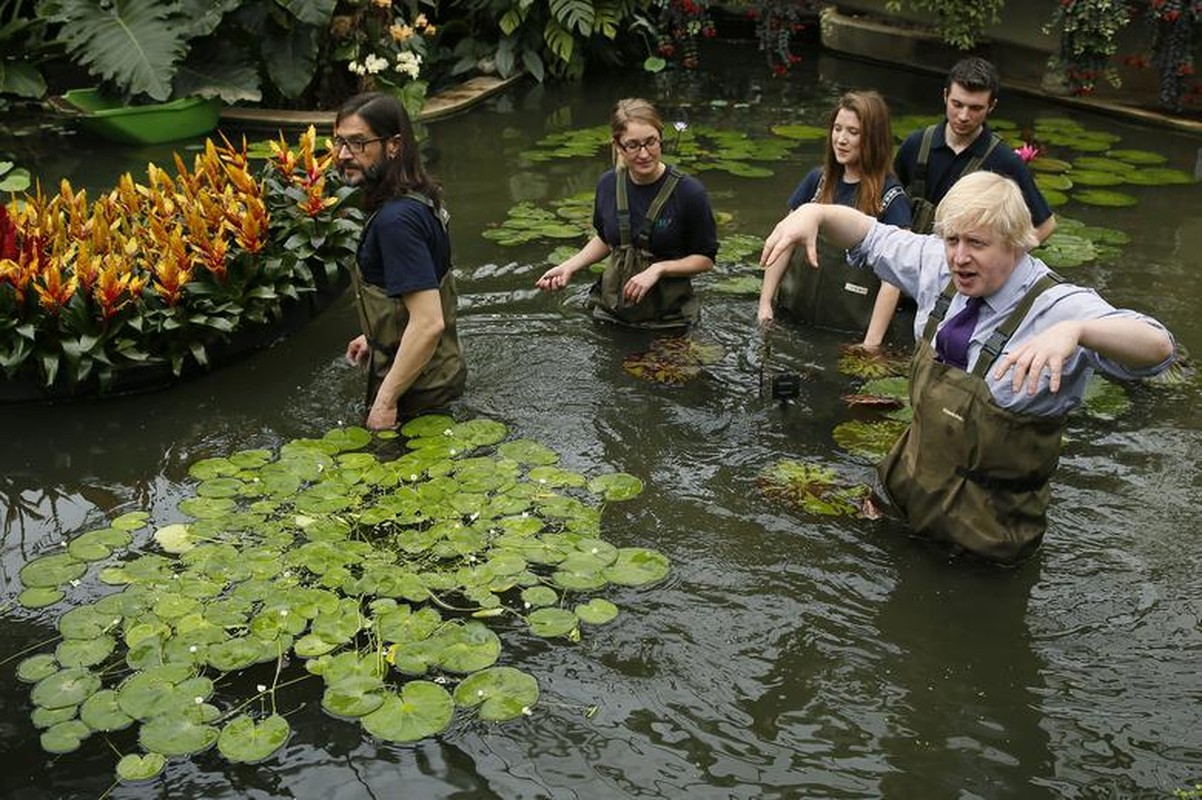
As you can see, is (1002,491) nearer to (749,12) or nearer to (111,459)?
(111,459)

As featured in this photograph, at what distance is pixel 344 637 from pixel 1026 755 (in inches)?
73.5

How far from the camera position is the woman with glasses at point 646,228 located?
197 inches

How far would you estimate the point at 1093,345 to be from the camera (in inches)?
119

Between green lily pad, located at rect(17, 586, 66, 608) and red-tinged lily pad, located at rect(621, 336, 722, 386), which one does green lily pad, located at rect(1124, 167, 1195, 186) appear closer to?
red-tinged lily pad, located at rect(621, 336, 722, 386)

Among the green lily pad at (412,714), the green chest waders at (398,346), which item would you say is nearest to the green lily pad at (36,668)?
the green lily pad at (412,714)

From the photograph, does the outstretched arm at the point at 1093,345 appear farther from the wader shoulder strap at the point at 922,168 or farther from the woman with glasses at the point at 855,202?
the wader shoulder strap at the point at 922,168

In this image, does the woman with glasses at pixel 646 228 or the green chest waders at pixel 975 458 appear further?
the woman with glasses at pixel 646 228

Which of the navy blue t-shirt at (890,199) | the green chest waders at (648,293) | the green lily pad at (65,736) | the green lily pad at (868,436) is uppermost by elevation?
the navy blue t-shirt at (890,199)

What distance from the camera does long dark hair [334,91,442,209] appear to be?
4.09 meters

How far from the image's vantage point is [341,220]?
19.1ft

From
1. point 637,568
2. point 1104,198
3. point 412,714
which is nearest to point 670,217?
point 637,568

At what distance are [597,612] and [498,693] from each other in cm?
48

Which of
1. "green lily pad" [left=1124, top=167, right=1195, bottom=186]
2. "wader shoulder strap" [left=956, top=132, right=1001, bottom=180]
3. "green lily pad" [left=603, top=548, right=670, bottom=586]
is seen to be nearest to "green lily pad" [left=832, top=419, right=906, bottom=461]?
"green lily pad" [left=603, top=548, right=670, bottom=586]

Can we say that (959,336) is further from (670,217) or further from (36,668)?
(36,668)
